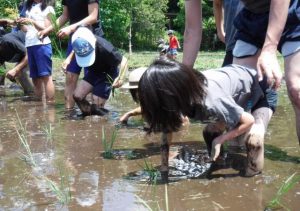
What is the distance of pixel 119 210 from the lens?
2418mm

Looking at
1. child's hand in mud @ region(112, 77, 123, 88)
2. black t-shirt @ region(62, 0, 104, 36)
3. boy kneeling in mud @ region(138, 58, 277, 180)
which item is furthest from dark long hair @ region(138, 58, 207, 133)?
black t-shirt @ region(62, 0, 104, 36)

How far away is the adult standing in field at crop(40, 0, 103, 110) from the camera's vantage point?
516cm

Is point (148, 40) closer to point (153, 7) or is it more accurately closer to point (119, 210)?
point (153, 7)

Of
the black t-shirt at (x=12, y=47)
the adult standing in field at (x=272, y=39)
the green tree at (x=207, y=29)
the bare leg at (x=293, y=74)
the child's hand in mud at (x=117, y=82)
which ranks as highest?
the adult standing in field at (x=272, y=39)

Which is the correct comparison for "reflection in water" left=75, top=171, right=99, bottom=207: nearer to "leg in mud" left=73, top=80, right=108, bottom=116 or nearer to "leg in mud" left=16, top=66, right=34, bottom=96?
"leg in mud" left=73, top=80, right=108, bottom=116

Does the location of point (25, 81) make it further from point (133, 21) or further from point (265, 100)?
point (133, 21)

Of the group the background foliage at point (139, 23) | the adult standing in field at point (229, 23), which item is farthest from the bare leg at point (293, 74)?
the background foliage at point (139, 23)

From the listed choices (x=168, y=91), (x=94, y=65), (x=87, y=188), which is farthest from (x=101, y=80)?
(x=168, y=91)

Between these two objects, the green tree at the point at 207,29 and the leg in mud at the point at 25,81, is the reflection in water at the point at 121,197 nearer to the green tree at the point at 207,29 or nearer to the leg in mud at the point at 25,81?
the leg in mud at the point at 25,81

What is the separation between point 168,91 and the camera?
264 cm

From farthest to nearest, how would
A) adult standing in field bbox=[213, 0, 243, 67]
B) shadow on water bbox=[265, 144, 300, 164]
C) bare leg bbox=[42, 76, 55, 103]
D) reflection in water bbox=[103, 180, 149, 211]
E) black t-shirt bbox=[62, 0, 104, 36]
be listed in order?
bare leg bbox=[42, 76, 55, 103] → black t-shirt bbox=[62, 0, 104, 36] → adult standing in field bbox=[213, 0, 243, 67] → shadow on water bbox=[265, 144, 300, 164] → reflection in water bbox=[103, 180, 149, 211]

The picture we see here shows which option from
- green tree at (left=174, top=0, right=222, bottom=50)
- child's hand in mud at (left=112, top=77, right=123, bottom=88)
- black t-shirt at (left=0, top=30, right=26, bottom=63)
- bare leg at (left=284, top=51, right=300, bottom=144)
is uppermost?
bare leg at (left=284, top=51, right=300, bottom=144)

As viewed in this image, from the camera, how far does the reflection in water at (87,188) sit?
2.56 metres

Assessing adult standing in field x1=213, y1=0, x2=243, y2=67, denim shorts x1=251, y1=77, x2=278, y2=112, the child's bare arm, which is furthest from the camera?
adult standing in field x1=213, y1=0, x2=243, y2=67
